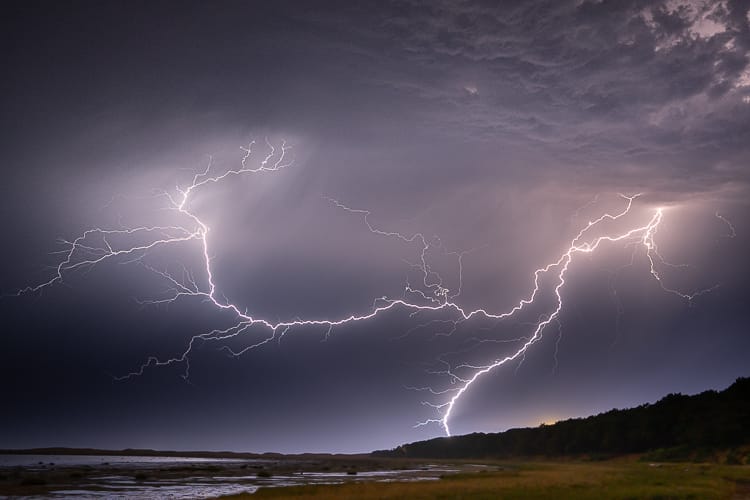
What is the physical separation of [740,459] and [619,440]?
1957 cm

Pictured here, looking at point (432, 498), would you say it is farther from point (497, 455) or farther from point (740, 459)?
point (497, 455)

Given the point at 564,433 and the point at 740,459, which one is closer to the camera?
the point at 740,459

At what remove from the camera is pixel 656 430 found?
56.3 m

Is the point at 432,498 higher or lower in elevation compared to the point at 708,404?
lower

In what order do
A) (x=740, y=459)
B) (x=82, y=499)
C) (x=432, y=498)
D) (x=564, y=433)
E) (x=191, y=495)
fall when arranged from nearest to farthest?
(x=432, y=498), (x=82, y=499), (x=191, y=495), (x=740, y=459), (x=564, y=433)

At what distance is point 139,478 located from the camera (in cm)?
3588

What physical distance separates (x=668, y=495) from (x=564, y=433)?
5568 cm

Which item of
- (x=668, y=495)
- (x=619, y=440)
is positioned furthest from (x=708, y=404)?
(x=668, y=495)

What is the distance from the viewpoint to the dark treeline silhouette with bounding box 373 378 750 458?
46.9 m

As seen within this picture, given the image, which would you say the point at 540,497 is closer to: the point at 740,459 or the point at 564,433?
the point at 740,459

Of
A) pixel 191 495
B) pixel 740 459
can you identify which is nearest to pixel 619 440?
pixel 740 459

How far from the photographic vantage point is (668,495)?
20.0 metres

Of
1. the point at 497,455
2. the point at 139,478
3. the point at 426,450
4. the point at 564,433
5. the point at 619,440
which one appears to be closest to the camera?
the point at 139,478

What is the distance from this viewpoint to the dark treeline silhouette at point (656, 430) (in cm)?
4694
